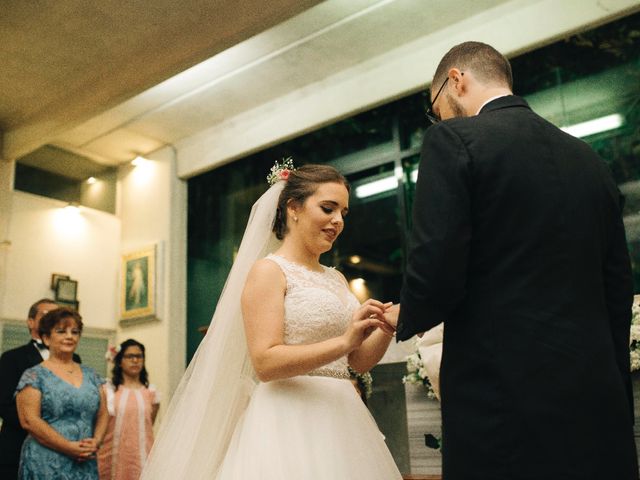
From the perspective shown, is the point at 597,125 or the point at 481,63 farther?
the point at 597,125

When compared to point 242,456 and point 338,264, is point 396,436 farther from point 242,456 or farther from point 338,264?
point 242,456

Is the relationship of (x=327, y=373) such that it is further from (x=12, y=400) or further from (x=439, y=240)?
(x=12, y=400)

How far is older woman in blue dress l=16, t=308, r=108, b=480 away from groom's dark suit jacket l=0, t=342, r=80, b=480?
0.23m

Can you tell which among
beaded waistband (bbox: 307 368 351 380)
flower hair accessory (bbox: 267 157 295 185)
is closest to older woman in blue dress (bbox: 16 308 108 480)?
flower hair accessory (bbox: 267 157 295 185)

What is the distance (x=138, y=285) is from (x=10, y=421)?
3.64m

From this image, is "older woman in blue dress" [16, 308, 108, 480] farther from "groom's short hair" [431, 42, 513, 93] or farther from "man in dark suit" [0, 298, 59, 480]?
"groom's short hair" [431, 42, 513, 93]

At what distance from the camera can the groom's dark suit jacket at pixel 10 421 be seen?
4051 mm

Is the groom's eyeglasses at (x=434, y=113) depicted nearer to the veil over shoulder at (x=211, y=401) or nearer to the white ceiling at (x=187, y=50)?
the veil over shoulder at (x=211, y=401)

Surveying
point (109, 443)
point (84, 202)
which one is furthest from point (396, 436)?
point (84, 202)

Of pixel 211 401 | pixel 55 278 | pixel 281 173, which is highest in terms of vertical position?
pixel 55 278

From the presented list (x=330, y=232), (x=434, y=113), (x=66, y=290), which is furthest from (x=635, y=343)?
(x=66, y=290)

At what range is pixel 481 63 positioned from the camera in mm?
1701

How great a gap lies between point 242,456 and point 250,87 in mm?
5165

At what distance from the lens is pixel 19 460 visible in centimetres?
404
